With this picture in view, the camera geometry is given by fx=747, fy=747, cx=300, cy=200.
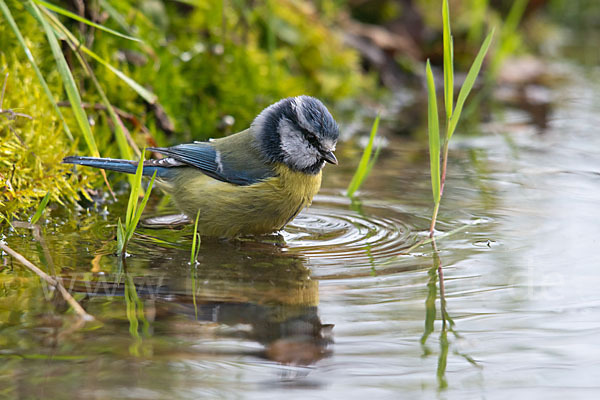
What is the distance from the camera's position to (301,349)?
7.75 ft

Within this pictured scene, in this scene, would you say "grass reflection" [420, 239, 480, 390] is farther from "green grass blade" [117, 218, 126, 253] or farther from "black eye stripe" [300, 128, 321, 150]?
"green grass blade" [117, 218, 126, 253]

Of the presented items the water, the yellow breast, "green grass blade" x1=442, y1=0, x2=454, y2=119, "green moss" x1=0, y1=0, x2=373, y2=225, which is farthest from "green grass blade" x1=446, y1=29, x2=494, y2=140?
"green moss" x1=0, y1=0, x2=373, y2=225

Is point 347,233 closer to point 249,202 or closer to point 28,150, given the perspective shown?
point 249,202

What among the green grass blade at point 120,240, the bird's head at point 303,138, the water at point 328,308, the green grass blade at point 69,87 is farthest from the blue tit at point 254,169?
the green grass blade at point 120,240

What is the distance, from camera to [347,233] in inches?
148

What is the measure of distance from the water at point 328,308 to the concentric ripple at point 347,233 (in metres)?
0.01

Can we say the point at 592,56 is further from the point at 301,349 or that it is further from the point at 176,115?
the point at 301,349

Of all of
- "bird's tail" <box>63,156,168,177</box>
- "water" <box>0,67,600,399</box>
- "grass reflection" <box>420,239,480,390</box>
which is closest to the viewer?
"water" <box>0,67,600,399</box>

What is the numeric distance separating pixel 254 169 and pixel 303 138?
32 cm

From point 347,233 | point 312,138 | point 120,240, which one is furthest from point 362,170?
point 120,240

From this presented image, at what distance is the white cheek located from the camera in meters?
3.90

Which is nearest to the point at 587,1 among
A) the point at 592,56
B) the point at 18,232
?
the point at 592,56

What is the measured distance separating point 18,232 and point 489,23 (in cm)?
759

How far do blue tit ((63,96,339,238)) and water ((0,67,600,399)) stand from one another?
148 millimetres
